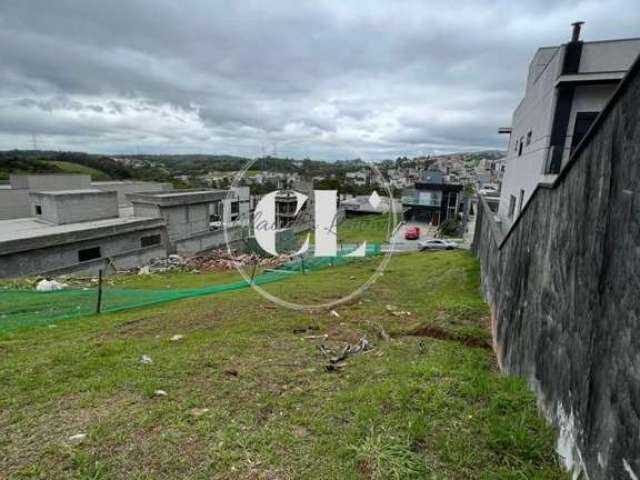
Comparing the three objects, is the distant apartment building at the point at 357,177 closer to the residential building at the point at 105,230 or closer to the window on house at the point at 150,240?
the residential building at the point at 105,230

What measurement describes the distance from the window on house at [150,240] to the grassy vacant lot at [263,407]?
12.4 m

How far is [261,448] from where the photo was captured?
2326 millimetres

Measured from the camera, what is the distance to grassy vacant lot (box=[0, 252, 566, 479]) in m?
2.14

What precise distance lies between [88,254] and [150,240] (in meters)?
3.36

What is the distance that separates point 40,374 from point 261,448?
286 cm

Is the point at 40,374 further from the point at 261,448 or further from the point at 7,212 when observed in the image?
the point at 7,212

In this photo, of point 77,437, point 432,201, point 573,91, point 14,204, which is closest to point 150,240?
point 14,204

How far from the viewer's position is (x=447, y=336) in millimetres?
4676

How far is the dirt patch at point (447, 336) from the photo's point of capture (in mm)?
4555

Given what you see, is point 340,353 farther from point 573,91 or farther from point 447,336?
point 573,91

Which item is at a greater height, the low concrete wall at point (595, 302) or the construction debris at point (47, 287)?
the low concrete wall at point (595, 302)

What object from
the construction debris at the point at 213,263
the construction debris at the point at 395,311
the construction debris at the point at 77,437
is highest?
the construction debris at the point at 77,437

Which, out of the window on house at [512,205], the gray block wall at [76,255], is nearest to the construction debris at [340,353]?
the window on house at [512,205]

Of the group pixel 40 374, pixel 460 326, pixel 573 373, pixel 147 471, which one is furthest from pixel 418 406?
pixel 40 374
